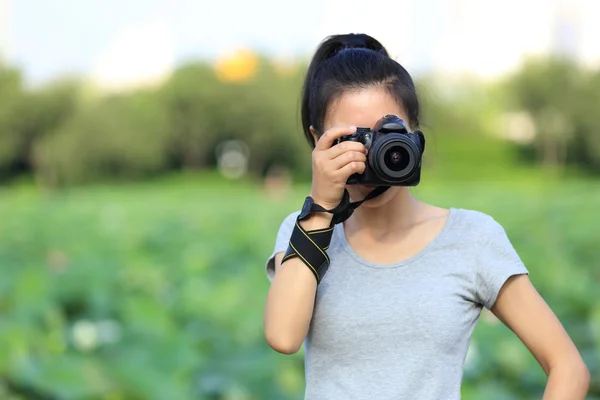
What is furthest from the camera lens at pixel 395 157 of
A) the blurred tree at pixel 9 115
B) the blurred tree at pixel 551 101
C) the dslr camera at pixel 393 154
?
the blurred tree at pixel 551 101

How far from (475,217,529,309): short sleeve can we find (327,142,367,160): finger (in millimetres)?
258

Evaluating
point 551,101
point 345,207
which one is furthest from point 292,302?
point 551,101

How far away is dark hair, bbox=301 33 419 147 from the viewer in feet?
4.76

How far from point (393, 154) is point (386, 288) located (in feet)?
0.75

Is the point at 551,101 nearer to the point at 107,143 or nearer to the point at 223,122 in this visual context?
the point at 223,122

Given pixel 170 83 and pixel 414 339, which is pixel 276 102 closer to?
pixel 170 83

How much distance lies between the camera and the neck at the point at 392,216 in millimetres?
1501

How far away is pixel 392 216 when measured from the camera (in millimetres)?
1501

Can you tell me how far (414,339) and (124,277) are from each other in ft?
12.3

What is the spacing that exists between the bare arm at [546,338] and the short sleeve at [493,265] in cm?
2

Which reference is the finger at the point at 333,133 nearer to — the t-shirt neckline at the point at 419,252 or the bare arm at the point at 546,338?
the t-shirt neckline at the point at 419,252

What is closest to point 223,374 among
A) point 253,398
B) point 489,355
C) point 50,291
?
point 253,398

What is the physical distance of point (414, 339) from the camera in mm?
1408

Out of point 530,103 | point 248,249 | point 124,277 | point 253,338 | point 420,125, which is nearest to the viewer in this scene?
point 420,125
